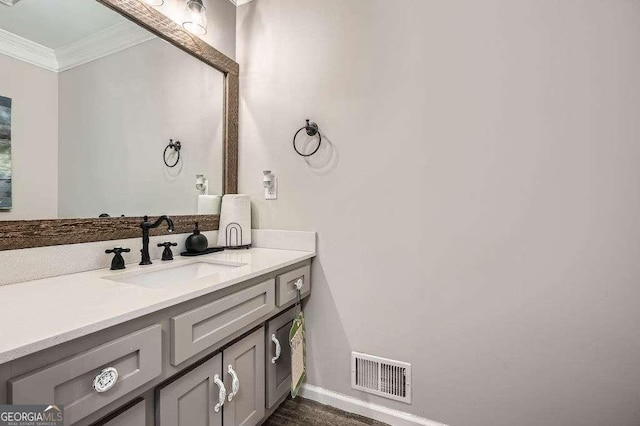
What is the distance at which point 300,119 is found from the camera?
1745 mm

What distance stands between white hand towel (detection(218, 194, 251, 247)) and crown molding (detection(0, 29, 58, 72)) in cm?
93

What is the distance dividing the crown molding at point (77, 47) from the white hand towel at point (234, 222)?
86 centimetres

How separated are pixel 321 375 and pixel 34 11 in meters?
2.02

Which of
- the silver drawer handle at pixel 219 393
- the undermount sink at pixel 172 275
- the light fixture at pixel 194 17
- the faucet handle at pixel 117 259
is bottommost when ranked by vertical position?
the silver drawer handle at pixel 219 393

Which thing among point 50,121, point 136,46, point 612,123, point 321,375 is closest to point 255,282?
point 321,375

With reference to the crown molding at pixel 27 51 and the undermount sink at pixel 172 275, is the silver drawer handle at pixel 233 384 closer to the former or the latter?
the undermount sink at pixel 172 275

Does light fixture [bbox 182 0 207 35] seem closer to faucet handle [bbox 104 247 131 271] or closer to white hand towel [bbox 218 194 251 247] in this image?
white hand towel [bbox 218 194 251 247]

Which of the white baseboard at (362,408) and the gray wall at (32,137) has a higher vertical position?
the gray wall at (32,137)

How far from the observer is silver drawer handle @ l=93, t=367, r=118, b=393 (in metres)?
0.70

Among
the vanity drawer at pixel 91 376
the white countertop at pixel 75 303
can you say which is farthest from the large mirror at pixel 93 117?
the vanity drawer at pixel 91 376

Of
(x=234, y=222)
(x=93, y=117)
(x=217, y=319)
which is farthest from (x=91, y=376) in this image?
(x=234, y=222)

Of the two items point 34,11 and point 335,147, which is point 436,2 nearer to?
point 335,147

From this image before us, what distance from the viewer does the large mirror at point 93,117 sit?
1.03 m

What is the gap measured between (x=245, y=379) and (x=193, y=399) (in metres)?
0.28
